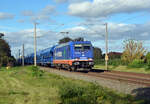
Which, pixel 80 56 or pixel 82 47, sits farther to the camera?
pixel 82 47

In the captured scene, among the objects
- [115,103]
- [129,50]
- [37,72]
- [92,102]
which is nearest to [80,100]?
[92,102]

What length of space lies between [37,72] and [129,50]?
31597 millimetres

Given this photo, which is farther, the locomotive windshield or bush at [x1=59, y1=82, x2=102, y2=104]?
the locomotive windshield

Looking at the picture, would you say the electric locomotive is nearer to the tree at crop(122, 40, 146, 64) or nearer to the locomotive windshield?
the locomotive windshield

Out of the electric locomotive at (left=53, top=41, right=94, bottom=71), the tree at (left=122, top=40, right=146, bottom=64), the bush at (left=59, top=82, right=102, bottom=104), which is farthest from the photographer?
the tree at (left=122, top=40, right=146, bottom=64)

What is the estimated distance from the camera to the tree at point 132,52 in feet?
165

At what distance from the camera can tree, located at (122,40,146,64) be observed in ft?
165

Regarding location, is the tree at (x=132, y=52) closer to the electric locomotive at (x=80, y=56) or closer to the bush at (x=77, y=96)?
the electric locomotive at (x=80, y=56)

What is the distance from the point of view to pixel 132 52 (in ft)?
169

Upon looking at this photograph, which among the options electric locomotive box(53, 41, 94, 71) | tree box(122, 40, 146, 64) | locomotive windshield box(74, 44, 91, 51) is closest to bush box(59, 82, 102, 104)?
electric locomotive box(53, 41, 94, 71)

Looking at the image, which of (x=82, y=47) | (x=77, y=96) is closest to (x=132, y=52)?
(x=82, y=47)

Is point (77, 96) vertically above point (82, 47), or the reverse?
point (82, 47)

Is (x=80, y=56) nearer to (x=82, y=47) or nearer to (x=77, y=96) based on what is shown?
(x=82, y=47)

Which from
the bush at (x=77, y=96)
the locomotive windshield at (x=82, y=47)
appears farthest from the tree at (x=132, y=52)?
the bush at (x=77, y=96)
